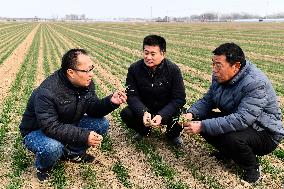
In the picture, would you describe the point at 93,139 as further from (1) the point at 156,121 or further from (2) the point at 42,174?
(1) the point at 156,121

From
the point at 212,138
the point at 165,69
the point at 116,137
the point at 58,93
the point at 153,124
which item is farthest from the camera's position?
the point at 116,137

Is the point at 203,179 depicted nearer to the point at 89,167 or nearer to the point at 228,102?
the point at 228,102

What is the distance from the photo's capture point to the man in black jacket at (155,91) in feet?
22.1

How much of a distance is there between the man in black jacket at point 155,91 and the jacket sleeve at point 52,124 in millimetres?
1372

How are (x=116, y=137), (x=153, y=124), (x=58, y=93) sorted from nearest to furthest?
1. (x=58, y=93)
2. (x=153, y=124)
3. (x=116, y=137)

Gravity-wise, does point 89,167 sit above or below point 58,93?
below

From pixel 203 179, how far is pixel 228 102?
123 centimetres

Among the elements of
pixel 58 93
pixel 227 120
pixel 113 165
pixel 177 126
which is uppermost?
pixel 58 93

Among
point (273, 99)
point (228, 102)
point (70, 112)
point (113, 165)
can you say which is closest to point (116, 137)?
point (113, 165)

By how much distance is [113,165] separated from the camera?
6.66 meters

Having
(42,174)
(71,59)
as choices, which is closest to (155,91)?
(71,59)

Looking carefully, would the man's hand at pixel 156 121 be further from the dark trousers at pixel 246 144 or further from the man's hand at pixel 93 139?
the man's hand at pixel 93 139

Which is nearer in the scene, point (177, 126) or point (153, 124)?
point (153, 124)

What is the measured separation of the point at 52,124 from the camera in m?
5.66
